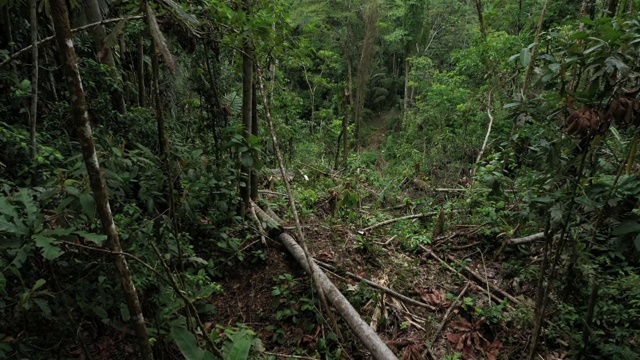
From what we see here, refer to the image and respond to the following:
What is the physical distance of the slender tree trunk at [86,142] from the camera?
1.54 m

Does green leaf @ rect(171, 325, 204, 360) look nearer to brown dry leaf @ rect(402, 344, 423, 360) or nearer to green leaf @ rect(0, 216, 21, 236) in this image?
green leaf @ rect(0, 216, 21, 236)

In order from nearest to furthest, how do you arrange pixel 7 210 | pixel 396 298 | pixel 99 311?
pixel 7 210
pixel 99 311
pixel 396 298

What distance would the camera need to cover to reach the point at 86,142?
5.52 feet

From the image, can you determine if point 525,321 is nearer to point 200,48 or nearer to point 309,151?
point 200,48

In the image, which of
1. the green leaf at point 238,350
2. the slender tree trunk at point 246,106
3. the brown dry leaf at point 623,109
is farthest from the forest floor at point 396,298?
the brown dry leaf at point 623,109

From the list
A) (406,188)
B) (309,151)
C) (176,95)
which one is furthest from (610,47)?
(309,151)

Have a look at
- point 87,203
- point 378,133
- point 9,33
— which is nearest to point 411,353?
point 87,203

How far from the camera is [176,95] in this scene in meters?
5.56

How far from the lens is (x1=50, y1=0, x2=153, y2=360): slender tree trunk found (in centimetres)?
154

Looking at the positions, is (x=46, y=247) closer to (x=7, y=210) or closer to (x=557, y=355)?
(x=7, y=210)

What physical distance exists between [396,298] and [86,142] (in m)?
3.40

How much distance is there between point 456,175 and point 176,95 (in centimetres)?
597

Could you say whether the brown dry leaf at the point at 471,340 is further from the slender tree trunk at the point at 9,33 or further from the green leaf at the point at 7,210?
the slender tree trunk at the point at 9,33

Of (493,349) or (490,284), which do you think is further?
(490,284)
